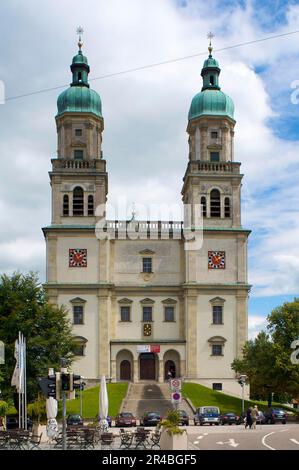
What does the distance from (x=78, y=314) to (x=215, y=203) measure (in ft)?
56.8

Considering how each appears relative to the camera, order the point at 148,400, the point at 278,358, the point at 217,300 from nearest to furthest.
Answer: the point at 278,358 → the point at 148,400 → the point at 217,300

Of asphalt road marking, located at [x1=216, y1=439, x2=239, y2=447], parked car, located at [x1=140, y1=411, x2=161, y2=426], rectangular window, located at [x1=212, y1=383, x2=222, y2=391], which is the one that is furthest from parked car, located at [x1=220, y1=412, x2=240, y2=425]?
rectangular window, located at [x1=212, y1=383, x2=222, y2=391]

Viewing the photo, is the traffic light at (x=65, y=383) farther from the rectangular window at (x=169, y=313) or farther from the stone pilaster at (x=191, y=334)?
the rectangular window at (x=169, y=313)

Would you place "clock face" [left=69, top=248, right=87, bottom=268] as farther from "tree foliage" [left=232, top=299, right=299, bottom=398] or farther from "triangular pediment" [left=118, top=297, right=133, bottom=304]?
"tree foliage" [left=232, top=299, right=299, bottom=398]

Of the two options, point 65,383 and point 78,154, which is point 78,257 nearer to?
point 78,154

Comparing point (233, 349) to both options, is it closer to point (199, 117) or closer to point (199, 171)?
point (199, 171)

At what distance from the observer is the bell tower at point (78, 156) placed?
79.0 meters

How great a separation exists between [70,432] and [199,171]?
4969 cm

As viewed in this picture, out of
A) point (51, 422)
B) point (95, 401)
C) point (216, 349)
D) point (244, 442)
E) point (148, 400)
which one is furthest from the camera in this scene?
point (216, 349)

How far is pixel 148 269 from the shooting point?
80312mm

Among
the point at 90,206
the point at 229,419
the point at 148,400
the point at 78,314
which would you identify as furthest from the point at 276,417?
the point at 90,206

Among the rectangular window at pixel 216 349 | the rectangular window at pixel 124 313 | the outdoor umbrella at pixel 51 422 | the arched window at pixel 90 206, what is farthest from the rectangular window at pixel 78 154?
the outdoor umbrella at pixel 51 422

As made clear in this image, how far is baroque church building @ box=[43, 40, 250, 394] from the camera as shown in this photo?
7700 centimetres

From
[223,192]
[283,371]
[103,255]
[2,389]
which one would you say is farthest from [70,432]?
[223,192]
